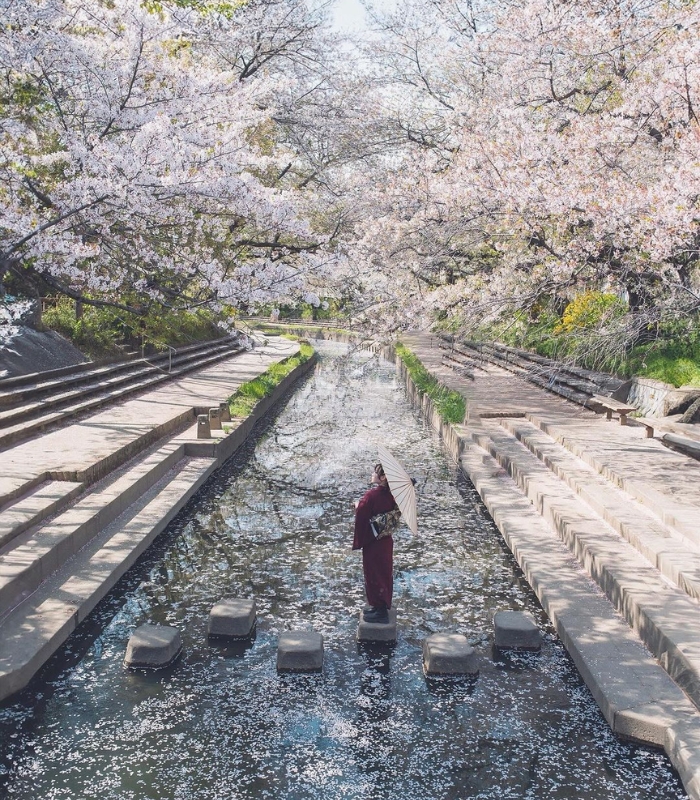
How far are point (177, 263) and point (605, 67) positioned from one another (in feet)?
33.8

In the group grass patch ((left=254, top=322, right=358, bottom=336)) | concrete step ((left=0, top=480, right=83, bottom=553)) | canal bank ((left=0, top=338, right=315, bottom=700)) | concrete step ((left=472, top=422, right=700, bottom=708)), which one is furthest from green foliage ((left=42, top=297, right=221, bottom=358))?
grass patch ((left=254, top=322, right=358, bottom=336))

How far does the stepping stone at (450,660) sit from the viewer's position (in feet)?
23.8

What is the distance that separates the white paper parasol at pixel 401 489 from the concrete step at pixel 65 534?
355 centimetres

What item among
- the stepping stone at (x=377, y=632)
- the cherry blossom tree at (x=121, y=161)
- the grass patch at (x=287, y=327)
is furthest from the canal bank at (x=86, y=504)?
the grass patch at (x=287, y=327)

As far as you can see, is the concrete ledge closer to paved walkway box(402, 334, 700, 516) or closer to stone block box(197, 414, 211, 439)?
stone block box(197, 414, 211, 439)

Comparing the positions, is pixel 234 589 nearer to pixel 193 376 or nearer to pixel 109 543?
pixel 109 543

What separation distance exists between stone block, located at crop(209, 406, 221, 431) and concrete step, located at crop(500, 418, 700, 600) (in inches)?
240

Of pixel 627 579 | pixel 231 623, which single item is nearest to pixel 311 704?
pixel 231 623

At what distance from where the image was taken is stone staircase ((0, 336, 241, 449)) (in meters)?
14.4

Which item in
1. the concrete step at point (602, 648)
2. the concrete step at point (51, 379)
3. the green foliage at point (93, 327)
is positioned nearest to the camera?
the concrete step at point (602, 648)

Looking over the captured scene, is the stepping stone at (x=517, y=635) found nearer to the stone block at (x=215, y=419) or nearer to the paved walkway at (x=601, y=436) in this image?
the paved walkway at (x=601, y=436)

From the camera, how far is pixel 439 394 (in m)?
21.4

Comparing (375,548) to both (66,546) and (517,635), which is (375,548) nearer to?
(517,635)

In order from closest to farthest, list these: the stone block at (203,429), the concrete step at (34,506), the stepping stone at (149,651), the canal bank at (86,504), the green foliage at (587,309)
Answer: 1. the stepping stone at (149,651)
2. the canal bank at (86,504)
3. the concrete step at (34,506)
4. the stone block at (203,429)
5. the green foliage at (587,309)
